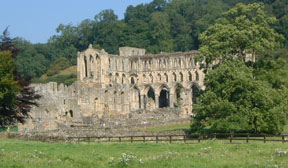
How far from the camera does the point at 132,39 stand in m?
159

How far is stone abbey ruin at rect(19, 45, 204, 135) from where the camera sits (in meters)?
91.8

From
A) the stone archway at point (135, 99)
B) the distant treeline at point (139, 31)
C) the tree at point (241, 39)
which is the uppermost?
the distant treeline at point (139, 31)

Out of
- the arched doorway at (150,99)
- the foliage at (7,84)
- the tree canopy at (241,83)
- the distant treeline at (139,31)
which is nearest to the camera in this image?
the foliage at (7,84)

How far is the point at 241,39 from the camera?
58500 mm

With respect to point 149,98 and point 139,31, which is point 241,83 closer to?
point 149,98

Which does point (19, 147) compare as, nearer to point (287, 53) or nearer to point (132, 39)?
point (287, 53)

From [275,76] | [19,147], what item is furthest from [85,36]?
[19,147]

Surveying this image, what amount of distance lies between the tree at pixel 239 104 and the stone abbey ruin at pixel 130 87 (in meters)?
32.4

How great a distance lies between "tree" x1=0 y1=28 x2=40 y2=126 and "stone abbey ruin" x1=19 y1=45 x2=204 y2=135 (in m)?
37.4

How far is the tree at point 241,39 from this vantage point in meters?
58.4

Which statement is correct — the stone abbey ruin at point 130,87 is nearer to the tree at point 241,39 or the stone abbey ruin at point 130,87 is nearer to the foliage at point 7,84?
the tree at point 241,39

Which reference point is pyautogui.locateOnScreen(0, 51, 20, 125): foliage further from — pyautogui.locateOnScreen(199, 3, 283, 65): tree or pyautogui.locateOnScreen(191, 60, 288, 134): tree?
pyautogui.locateOnScreen(199, 3, 283, 65): tree

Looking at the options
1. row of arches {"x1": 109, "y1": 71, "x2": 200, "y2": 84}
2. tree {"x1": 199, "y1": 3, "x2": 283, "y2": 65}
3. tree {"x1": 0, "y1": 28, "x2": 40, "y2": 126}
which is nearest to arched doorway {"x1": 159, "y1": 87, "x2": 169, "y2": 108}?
row of arches {"x1": 109, "y1": 71, "x2": 200, "y2": 84}

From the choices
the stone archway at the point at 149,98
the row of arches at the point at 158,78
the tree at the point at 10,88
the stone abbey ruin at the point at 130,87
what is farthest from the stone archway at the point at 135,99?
the tree at the point at 10,88
